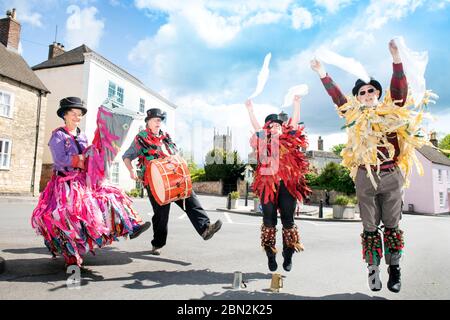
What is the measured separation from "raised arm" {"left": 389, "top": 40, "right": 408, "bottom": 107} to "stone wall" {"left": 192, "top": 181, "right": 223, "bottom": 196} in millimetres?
32376

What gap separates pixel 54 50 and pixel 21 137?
8.58m

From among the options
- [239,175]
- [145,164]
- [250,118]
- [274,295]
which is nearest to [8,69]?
[145,164]

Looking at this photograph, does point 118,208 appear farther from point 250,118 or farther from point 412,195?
point 412,195

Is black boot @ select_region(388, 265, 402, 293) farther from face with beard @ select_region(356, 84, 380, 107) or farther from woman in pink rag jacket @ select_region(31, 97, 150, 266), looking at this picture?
woman in pink rag jacket @ select_region(31, 97, 150, 266)

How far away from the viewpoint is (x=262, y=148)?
3.71 m

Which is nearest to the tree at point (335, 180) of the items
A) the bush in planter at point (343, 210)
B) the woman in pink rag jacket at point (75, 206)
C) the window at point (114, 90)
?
the bush in planter at point (343, 210)

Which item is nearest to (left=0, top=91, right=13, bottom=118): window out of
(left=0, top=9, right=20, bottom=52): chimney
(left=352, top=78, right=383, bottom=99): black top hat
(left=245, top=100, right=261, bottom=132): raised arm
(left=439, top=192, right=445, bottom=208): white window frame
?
(left=0, top=9, right=20, bottom=52): chimney

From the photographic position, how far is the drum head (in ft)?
12.9

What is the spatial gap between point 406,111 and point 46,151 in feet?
72.7

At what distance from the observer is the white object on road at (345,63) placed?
3146 mm

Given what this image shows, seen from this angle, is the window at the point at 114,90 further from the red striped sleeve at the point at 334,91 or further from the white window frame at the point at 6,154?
the red striped sleeve at the point at 334,91

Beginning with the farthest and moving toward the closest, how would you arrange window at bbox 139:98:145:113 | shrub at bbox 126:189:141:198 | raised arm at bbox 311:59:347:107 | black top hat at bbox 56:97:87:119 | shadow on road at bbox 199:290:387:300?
window at bbox 139:98:145:113 → shrub at bbox 126:189:141:198 → black top hat at bbox 56:97:87:119 → raised arm at bbox 311:59:347:107 → shadow on road at bbox 199:290:387:300

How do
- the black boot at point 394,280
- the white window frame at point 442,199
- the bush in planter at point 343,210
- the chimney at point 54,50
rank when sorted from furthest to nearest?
the white window frame at point 442,199 → the chimney at point 54,50 → the bush in planter at point 343,210 → the black boot at point 394,280

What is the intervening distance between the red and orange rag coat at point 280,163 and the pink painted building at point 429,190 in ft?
105
